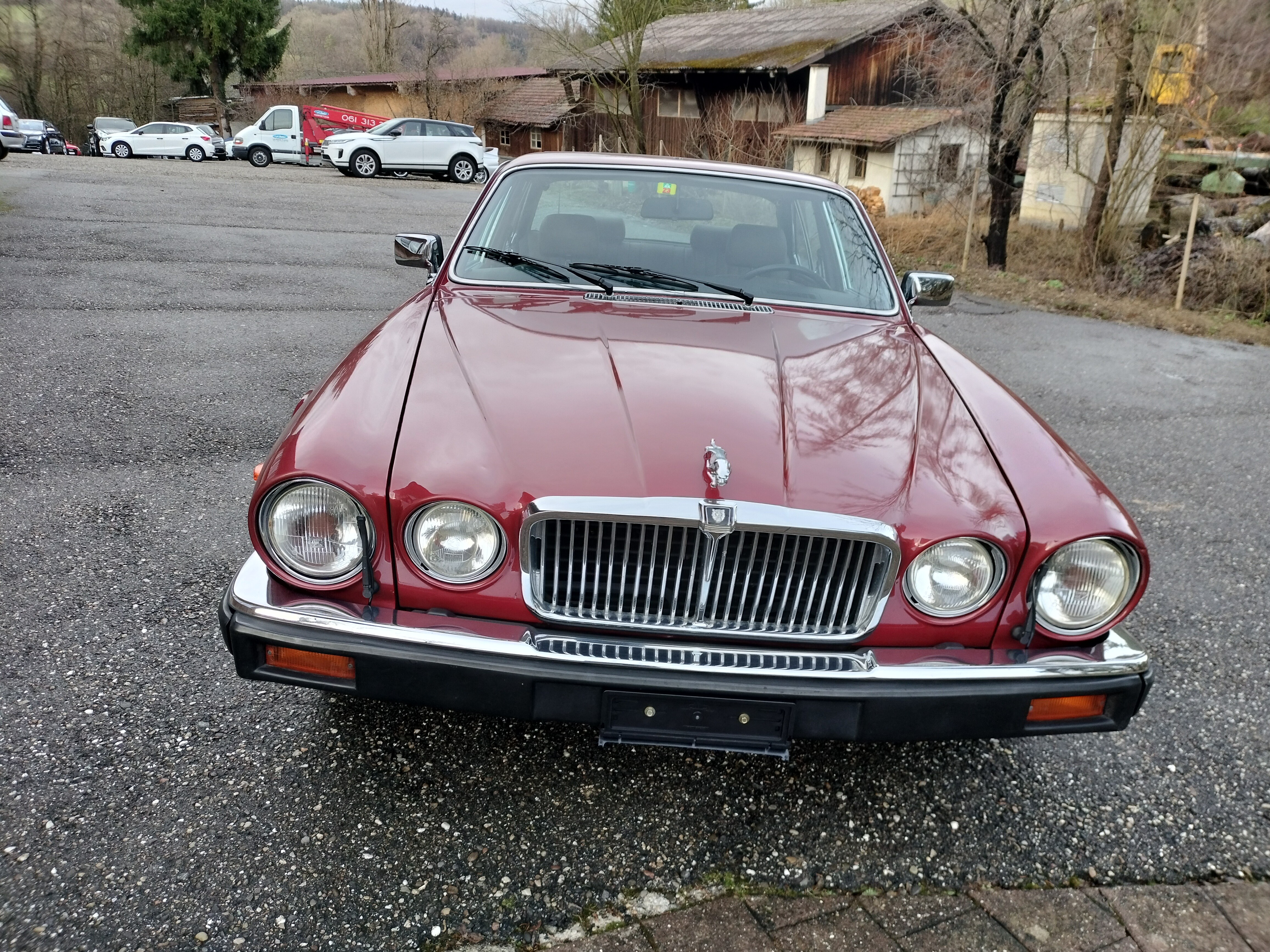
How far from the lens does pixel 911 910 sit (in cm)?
224

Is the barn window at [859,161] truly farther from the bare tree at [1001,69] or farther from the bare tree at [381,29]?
the bare tree at [381,29]

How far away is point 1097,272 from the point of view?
14.0m

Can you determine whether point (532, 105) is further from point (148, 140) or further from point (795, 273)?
point (795, 273)

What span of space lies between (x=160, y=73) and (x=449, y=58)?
15707 mm

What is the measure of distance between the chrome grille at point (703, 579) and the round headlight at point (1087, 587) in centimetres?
43

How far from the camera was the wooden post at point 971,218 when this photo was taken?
47.8ft

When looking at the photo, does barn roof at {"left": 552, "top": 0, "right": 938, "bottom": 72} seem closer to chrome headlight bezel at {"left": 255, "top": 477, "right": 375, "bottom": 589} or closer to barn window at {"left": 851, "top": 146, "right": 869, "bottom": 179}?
barn window at {"left": 851, "top": 146, "right": 869, "bottom": 179}

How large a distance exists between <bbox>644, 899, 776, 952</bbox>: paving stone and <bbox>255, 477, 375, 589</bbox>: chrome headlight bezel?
107cm

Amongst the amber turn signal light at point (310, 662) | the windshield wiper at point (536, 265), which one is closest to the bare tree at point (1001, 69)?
the windshield wiper at point (536, 265)

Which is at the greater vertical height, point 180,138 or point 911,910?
point 180,138

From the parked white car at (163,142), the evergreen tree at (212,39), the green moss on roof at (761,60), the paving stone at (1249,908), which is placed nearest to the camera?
the paving stone at (1249,908)

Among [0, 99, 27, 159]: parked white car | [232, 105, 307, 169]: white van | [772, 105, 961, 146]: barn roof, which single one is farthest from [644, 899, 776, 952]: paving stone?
[232, 105, 307, 169]: white van

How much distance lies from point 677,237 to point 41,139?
39647mm

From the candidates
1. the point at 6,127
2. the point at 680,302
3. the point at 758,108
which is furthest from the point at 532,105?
the point at 680,302
